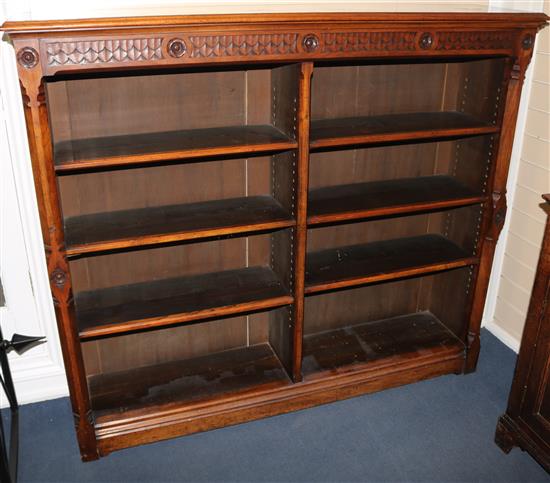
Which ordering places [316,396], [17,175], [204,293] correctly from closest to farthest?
[17,175] → [204,293] → [316,396]

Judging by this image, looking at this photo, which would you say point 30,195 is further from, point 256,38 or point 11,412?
point 256,38

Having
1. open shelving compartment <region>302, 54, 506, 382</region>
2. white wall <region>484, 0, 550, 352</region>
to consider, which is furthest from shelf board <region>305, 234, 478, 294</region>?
white wall <region>484, 0, 550, 352</region>

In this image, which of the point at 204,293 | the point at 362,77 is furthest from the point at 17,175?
the point at 362,77

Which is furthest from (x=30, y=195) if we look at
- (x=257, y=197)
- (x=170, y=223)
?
(x=257, y=197)

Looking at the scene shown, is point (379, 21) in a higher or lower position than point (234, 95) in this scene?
higher

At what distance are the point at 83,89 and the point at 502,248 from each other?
1915mm

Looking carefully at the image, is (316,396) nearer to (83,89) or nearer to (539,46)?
(83,89)

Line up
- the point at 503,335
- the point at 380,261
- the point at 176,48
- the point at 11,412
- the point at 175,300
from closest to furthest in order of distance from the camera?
the point at 176,48 < the point at 175,300 < the point at 11,412 < the point at 380,261 < the point at 503,335

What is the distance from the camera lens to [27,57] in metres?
1.52

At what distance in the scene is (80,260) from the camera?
2111 mm

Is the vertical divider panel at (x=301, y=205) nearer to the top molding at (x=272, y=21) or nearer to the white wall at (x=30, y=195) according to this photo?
the top molding at (x=272, y=21)

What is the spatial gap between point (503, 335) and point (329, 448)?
1.12m

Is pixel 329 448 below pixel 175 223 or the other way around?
below

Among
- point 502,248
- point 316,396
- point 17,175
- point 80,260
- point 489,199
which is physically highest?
point 17,175
